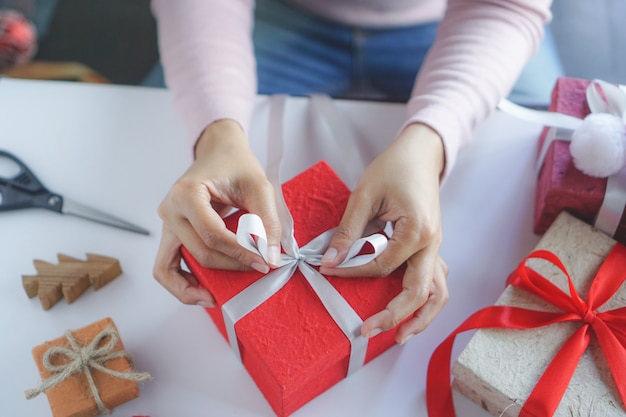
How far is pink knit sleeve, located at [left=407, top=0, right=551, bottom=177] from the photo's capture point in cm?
75

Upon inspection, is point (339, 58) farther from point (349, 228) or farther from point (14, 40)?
point (14, 40)

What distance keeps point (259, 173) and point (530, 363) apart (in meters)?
0.34

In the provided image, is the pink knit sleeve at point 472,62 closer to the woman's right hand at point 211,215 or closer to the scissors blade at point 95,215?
the woman's right hand at point 211,215

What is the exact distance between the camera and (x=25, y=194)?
0.78 m

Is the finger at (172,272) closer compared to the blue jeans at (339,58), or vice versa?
the finger at (172,272)

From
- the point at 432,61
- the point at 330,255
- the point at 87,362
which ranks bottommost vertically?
the point at 87,362

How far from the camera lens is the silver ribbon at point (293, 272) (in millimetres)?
571

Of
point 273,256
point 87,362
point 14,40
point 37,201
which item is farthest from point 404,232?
point 14,40

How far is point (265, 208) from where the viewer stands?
0.62 meters

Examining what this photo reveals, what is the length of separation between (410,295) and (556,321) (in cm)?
16

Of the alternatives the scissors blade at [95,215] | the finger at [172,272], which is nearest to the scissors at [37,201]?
the scissors blade at [95,215]

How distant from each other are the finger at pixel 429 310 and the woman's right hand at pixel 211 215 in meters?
0.16

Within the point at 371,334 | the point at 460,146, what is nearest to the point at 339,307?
the point at 371,334

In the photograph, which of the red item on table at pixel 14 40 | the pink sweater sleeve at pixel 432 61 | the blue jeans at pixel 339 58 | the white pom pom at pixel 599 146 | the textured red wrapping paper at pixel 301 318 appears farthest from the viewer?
the red item on table at pixel 14 40
